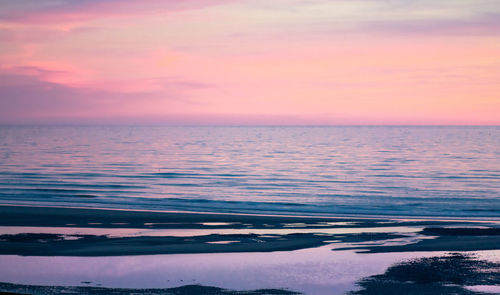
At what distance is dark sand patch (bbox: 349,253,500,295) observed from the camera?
908 centimetres

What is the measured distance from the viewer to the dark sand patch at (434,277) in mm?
9078

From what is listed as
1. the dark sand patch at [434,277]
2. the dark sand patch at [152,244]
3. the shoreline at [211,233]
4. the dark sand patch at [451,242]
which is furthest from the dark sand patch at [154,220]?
the dark sand patch at [434,277]

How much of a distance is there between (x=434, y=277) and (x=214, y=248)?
5194 millimetres

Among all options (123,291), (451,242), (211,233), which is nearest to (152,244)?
(211,233)

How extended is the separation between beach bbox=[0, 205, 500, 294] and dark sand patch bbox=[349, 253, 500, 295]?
0.19 meters

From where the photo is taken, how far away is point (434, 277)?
9875mm

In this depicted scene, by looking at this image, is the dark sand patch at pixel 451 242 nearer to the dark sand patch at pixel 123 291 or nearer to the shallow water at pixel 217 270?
the shallow water at pixel 217 270

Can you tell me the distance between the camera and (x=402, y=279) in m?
9.78

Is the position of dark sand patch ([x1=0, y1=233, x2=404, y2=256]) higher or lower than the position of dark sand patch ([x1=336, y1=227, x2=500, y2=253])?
higher

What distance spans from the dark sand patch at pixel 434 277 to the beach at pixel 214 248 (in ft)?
0.61

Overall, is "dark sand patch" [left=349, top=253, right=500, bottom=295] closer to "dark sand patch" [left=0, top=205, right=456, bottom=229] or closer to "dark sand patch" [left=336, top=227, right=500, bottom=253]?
"dark sand patch" [left=336, top=227, right=500, bottom=253]

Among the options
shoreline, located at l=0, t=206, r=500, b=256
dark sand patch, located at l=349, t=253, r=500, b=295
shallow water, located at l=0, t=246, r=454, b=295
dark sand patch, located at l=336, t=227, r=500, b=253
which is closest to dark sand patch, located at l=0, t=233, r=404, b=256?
shoreline, located at l=0, t=206, r=500, b=256

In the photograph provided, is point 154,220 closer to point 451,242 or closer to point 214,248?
point 214,248

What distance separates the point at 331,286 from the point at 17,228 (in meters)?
10.2
